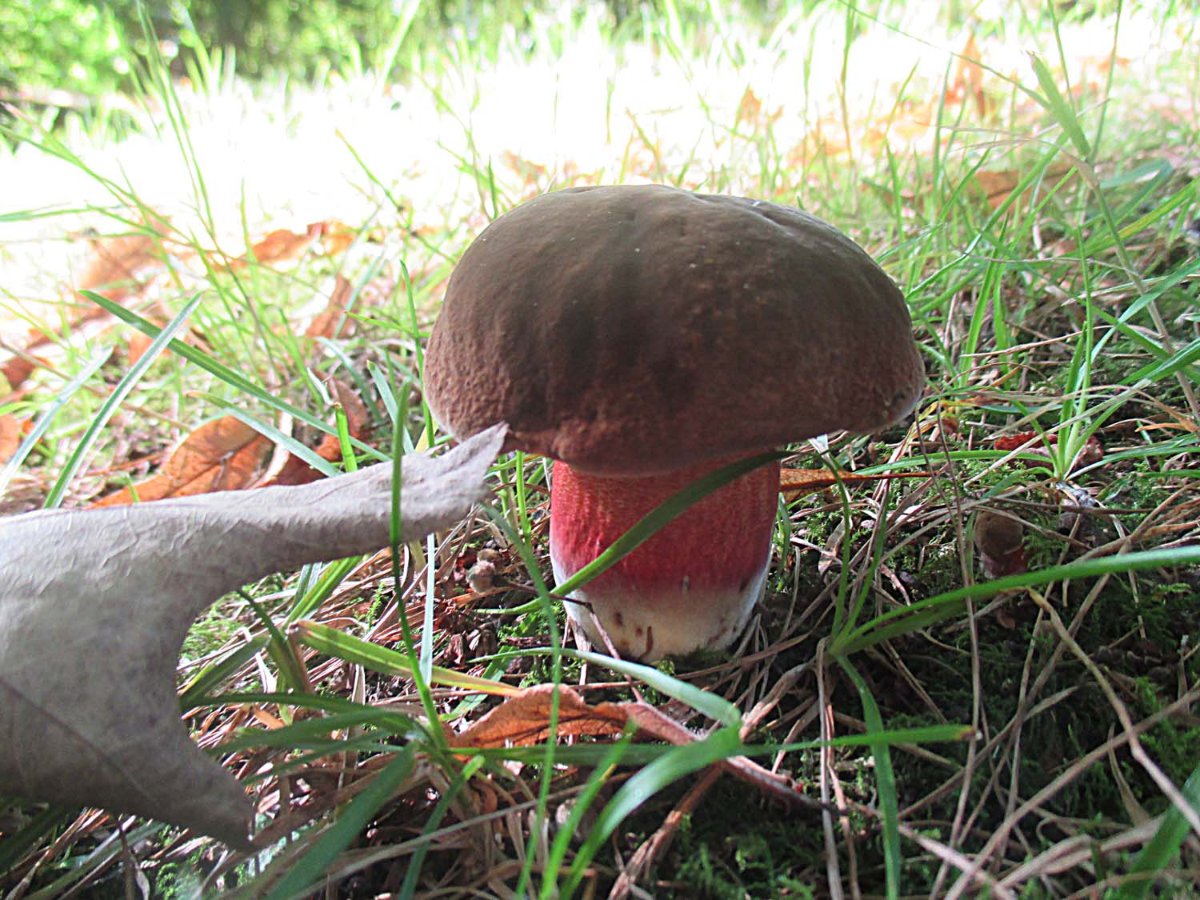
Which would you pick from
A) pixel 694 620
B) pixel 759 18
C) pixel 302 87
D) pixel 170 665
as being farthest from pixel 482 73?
pixel 170 665

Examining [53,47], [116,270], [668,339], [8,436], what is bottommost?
[8,436]

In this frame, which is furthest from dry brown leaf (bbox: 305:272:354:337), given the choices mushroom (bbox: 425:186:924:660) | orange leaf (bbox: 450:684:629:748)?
orange leaf (bbox: 450:684:629:748)

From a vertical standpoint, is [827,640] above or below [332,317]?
below

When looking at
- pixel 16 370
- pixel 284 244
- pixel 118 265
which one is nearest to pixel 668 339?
pixel 284 244

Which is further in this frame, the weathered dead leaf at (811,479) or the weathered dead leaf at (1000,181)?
the weathered dead leaf at (1000,181)

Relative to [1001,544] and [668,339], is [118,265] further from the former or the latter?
[1001,544]

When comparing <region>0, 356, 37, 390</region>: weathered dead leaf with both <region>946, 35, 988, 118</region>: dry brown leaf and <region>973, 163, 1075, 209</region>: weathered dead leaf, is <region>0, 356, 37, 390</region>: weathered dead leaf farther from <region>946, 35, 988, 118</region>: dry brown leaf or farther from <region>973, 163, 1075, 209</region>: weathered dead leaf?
<region>946, 35, 988, 118</region>: dry brown leaf

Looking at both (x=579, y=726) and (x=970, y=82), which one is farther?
(x=970, y=82)

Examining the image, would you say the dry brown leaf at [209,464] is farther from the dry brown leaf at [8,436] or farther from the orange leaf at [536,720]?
the orange leaf at [536,720]

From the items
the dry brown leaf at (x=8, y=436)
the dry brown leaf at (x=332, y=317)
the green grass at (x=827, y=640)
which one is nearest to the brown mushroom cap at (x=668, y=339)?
the green grass at (x=827, y=640)
